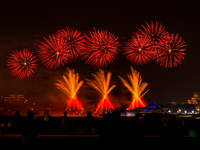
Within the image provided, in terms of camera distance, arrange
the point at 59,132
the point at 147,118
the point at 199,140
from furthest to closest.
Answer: the point at 147,118, the point at 59,132, the point at 199,140

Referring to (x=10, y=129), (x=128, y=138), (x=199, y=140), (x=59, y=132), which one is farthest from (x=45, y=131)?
(x=128, y=138)

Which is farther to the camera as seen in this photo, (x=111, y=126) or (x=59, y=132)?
(x=59, y=132)

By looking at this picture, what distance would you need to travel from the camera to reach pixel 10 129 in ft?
54.4

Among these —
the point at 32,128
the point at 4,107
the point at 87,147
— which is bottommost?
the point at 87,147

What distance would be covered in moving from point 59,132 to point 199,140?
8.16m

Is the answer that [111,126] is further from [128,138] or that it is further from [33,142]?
[33,142]

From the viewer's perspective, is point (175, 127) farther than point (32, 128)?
Yes

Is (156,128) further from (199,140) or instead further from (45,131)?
(45,131)

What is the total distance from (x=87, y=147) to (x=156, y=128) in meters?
7.06

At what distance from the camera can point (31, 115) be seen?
23.2ft

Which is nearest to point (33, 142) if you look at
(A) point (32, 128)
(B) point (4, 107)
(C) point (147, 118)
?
(A) point (32, 128)

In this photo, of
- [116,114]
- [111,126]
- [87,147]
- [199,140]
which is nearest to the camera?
[111,126]

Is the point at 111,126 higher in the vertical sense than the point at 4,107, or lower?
lower

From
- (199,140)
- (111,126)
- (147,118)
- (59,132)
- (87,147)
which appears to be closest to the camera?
(111,126)
